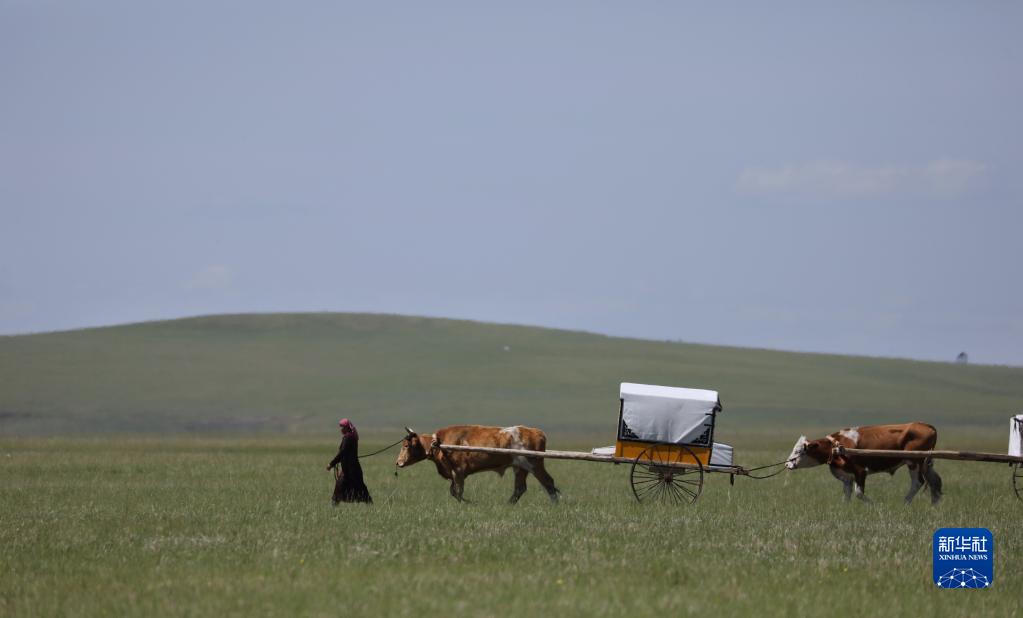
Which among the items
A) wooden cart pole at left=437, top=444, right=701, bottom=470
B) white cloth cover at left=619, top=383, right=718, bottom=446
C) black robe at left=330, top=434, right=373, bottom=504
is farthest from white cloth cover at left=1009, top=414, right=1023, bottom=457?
black robe at left=330, top=434, right=373, bottom=504

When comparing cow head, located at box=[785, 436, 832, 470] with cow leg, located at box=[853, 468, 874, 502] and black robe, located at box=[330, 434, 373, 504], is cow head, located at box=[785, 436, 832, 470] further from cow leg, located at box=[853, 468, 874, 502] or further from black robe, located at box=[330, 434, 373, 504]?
black robe, located at box=[330, 434, 373, 504]

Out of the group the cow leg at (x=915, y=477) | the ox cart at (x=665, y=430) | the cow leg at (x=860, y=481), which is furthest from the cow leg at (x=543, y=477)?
the cow leg at (x=915, y=477)

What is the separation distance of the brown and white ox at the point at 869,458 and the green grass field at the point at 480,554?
2.31ft

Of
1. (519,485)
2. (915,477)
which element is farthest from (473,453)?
(915,477)

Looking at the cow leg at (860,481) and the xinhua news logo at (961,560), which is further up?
the cow leg at (860,481)

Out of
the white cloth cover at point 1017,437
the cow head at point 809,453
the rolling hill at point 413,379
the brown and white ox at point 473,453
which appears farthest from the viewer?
the rolling hill at point 413,379

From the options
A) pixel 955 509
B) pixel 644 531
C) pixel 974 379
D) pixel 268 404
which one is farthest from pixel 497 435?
pixel 974 379

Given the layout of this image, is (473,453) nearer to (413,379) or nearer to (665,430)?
(665,430)

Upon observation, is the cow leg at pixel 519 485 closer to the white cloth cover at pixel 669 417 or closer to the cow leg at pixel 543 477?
the cow leg at pixel 543 477

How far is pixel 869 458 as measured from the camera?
24688 millimetres

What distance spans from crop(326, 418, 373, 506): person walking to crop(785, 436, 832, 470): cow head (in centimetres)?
836

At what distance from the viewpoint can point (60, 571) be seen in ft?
47.0

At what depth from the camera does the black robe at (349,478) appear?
71.6ft

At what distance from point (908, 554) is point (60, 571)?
9918 millimetres
